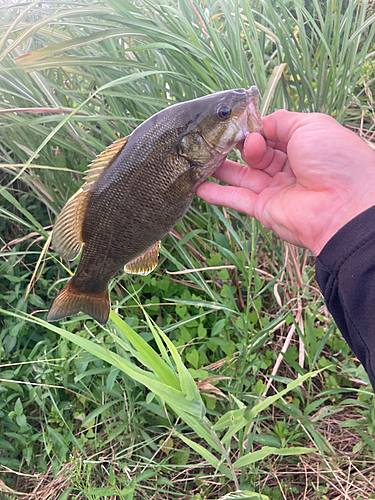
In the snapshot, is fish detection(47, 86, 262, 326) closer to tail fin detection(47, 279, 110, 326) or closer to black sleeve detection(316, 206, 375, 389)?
tail fin detection(47, 279, 110, 326)

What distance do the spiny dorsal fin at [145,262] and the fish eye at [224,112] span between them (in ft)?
1.60

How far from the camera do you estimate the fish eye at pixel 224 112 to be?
108cm

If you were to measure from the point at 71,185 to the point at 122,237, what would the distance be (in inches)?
34.5

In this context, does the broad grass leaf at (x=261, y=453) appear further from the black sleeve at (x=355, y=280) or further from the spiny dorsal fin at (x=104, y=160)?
the spiny dorsal fin at (x=104, y=160)

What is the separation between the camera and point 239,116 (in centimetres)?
109

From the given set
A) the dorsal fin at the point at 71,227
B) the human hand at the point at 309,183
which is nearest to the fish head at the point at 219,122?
the human hand at the point at 309,183

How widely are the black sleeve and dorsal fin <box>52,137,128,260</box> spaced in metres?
0.73

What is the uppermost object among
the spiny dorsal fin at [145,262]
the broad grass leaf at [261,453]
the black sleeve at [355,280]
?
the spiny dorsal fin at [145,262]

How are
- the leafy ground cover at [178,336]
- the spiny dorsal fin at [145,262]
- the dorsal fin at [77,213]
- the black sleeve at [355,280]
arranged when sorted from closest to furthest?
the black sleeve at [355,280], the dorsal fin at [77,213], the spiny dorsal fin at [145,262], the leafy ground cover at [178,336]

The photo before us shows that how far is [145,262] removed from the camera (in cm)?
127

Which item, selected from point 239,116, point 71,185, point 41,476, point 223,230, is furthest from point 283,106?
point 41,476

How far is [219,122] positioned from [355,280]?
0.63 m

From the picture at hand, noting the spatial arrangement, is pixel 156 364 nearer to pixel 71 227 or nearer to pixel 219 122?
pixel 71 227

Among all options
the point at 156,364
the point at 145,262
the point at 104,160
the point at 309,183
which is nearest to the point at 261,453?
the point at 156,364
